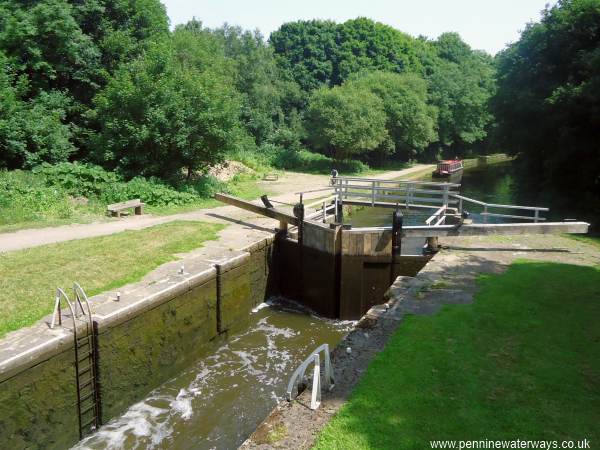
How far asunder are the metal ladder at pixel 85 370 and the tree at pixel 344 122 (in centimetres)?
3110

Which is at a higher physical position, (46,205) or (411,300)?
(46,205)

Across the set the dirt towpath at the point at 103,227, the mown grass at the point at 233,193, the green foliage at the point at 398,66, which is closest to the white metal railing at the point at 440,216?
the dirt towpath at the point at 103,227

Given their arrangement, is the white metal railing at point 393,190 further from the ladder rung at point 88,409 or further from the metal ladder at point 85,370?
the ladder rung at point 88,409

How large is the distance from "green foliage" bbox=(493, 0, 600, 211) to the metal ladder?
1964cm

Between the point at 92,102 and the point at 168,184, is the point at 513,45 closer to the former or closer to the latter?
the point at 168,184

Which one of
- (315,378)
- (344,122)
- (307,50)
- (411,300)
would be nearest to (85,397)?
(315,378)

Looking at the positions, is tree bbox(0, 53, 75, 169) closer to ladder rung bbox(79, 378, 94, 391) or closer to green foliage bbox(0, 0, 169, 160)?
green foliage bbox(0, 0, 169, 160)

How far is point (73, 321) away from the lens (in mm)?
7453

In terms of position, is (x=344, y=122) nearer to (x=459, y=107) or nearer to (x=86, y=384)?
(x=459, y=107)

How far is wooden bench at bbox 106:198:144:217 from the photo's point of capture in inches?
605

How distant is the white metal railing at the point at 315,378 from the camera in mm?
5320

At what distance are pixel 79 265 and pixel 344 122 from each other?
98.3 ft

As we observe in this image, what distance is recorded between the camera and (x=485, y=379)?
6.04 metres

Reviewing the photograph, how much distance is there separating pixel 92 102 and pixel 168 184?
5.67m
